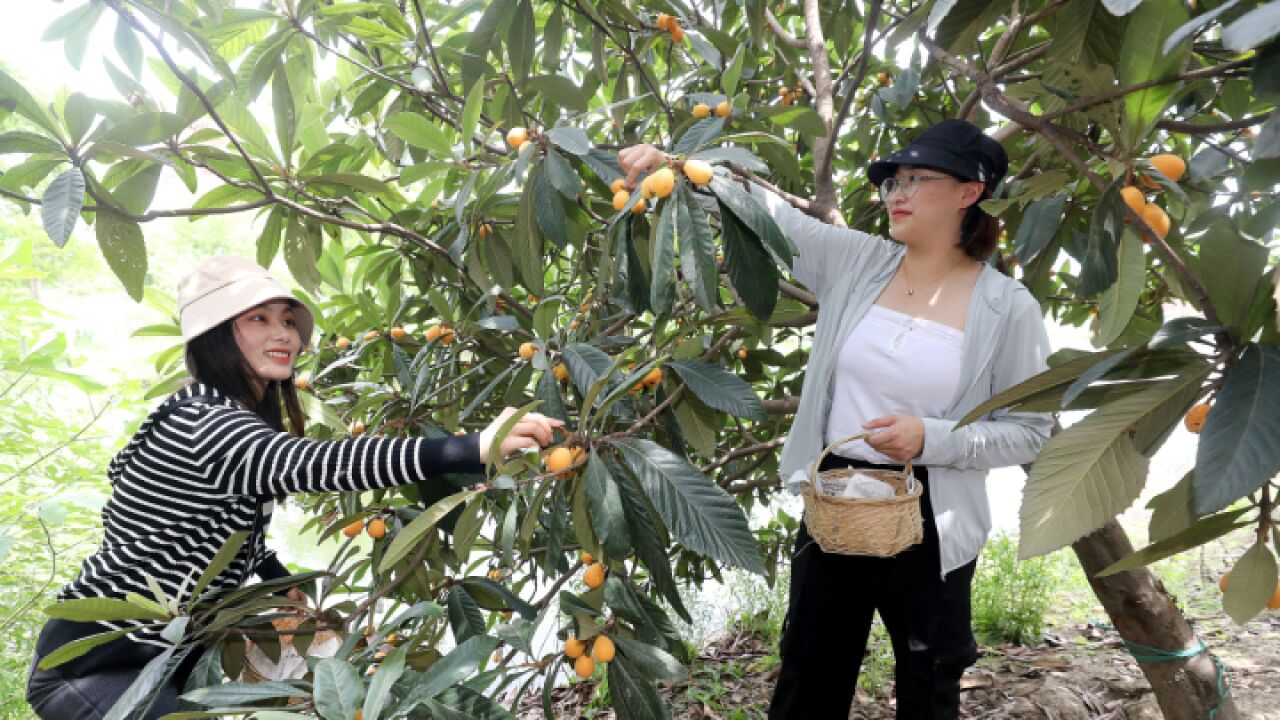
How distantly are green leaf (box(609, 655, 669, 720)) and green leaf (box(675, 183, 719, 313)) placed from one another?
66cm

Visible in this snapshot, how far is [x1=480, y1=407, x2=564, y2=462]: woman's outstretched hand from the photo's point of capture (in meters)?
1.23

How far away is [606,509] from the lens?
1.12 metres

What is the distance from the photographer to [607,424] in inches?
62.6

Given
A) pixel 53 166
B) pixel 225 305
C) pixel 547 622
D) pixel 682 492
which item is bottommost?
pixel 547 622

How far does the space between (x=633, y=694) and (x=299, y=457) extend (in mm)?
671

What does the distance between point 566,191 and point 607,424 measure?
0.50 m

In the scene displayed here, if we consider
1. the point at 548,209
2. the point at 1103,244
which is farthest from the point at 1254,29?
the point at 548,209

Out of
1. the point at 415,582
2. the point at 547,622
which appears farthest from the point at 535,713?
the point at 415,582

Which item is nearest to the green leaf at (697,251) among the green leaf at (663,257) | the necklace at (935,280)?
the green leaf at (663,257)

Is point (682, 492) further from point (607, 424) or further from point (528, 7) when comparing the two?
point (528, 7)

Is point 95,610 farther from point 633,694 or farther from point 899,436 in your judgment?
point 899,436

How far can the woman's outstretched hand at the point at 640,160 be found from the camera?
3.88ft

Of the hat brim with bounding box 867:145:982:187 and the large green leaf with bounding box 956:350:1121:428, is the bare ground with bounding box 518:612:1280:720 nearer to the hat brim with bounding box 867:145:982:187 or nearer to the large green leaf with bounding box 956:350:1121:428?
the hat brim with bounding box 867:145:982:187

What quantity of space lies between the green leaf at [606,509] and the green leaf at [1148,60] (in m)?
0.76
